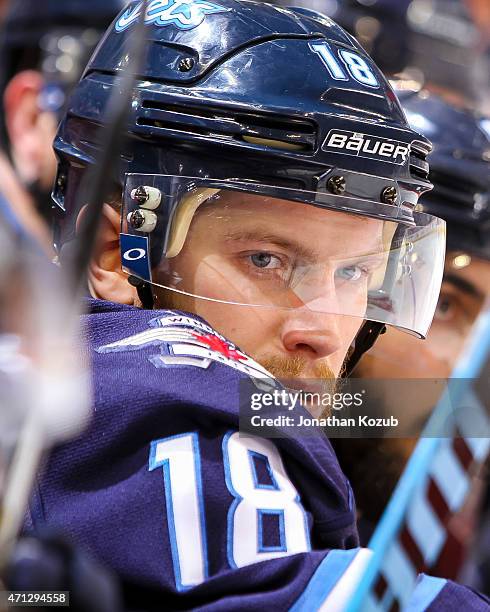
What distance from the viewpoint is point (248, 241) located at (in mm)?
1854

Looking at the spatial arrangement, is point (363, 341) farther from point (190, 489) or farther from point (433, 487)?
point (190, 489)

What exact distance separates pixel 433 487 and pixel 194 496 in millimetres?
421

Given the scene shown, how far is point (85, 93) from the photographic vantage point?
203 centimetres

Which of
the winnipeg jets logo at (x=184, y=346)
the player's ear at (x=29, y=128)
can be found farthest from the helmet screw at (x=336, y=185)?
the player's ear at (x=29, y=128)

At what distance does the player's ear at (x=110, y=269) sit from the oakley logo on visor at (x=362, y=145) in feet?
1.17

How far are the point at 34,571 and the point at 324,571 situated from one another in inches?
19.4

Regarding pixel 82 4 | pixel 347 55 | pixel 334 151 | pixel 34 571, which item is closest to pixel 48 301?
pixel 34 571

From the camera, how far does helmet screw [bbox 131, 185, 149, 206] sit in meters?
1.84

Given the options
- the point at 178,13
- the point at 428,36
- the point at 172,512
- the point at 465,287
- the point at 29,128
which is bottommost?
the point at 29,128

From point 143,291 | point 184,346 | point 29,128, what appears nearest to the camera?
point 184,346

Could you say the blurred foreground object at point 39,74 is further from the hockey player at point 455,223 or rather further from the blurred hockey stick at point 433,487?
the blurred hockey stick at point 433,487

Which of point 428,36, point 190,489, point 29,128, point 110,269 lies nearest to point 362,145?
point 110,269

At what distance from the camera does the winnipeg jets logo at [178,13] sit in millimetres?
1968

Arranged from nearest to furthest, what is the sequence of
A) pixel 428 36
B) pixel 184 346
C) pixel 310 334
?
pixel 184 346, pixel 310 334, pixel 428 36
